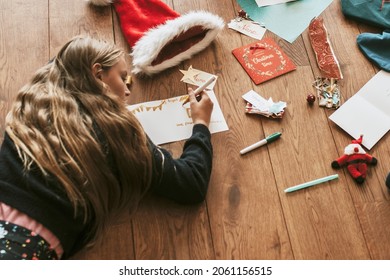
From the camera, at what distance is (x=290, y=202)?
124cm

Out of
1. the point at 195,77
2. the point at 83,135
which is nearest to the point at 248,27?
the point at 195,77

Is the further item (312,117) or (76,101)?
(312,117)

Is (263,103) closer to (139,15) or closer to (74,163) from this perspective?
(139,15)

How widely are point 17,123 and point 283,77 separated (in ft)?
2.83

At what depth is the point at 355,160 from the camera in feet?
4.19

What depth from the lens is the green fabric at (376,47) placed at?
1489 millimetres

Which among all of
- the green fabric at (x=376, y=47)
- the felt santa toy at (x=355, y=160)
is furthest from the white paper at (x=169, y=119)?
the green fabric at (x=376, y=47)

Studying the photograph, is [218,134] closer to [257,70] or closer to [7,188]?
[257,70]

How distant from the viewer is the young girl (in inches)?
37.4

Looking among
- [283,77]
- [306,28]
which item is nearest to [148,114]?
[283,77]

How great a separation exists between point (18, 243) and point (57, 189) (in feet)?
0.47

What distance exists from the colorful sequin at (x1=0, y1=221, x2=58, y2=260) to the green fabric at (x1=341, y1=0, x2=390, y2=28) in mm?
1309

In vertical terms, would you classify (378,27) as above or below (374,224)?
above

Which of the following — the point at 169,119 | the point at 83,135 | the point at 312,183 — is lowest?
the point at 312,183
